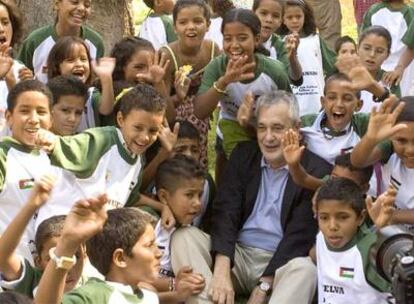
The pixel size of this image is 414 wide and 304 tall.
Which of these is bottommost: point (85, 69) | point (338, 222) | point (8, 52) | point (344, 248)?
point (344, 248)

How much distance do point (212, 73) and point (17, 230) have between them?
2312 millimetres

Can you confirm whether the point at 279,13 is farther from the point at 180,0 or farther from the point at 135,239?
the point at 135,239

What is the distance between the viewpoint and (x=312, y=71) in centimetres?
685

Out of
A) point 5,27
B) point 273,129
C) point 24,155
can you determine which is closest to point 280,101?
point 273,129

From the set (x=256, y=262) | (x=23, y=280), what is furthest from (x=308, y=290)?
(x=23, y=280)

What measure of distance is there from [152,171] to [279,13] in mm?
1885

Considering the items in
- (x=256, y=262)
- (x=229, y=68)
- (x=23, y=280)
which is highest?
(x=229, y=68)

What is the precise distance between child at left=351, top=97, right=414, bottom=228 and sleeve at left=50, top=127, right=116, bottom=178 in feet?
4.22

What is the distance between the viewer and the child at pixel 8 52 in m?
5.22

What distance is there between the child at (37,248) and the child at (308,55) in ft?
9.33

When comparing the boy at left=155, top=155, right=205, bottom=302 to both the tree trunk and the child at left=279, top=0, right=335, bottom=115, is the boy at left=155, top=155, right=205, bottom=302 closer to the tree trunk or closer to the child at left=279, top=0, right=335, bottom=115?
the child at left=279, top=0, right=335, bottom=115

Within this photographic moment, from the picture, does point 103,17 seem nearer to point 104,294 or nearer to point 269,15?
point 269,15

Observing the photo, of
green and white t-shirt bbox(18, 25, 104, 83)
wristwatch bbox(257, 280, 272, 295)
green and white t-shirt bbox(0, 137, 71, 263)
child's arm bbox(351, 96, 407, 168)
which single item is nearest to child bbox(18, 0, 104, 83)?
green and white t-shirt bbox(18, 25, 104, 83)

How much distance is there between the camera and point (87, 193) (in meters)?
4.82
